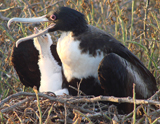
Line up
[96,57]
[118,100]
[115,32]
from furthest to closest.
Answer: [115,32] < [96,57] < [118,100]

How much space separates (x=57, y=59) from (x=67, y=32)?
548 mm

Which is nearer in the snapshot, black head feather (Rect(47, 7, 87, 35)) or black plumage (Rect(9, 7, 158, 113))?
black plumage (Rect(9, 7, 158, 113))

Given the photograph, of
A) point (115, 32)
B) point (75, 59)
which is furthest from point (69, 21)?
point (115, 32)

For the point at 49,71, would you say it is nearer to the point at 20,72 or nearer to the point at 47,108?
the point at 20,72

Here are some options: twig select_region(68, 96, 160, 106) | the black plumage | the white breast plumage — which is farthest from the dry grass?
twig select_region(68, 96, 160, 106)

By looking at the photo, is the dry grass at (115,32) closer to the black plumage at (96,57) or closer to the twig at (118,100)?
the black plumage at (96,57)

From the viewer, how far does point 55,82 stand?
3.23 meters

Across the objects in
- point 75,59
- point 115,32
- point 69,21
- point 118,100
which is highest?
point 69,21

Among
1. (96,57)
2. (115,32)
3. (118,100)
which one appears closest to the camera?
(118,100)

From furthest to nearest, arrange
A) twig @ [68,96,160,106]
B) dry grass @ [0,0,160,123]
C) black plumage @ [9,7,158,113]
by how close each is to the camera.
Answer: dry grass @ [0,0,160,123], black plumage @ [9,7,158,113], twig @ [68,96,160,106]

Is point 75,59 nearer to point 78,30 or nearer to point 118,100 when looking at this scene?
point 78,30

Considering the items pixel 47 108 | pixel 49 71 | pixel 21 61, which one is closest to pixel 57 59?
pixel 49 71

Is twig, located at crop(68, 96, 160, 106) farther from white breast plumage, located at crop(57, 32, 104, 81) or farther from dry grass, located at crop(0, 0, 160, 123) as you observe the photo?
dry grass, located at crop(0, 0, 160, 123)

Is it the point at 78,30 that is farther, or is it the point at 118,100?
the point at 78,30
